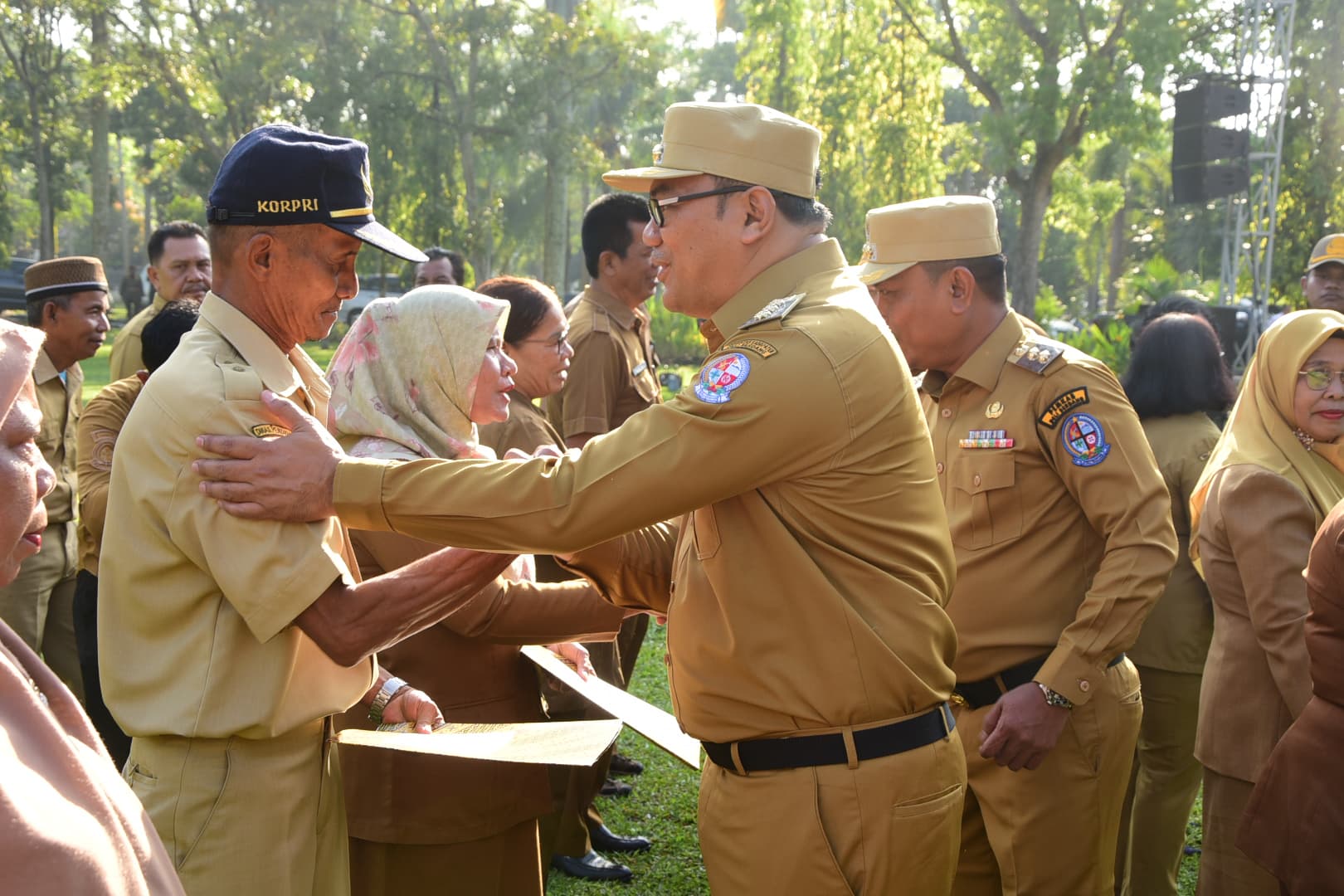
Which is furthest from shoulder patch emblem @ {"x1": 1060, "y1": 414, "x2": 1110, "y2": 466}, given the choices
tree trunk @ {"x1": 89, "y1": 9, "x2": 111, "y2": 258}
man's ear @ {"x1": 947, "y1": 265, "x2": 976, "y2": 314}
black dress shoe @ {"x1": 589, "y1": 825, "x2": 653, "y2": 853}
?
tree trunk @ {"x1": 89, "y1": 9, "x2": 111, "y2": 258}

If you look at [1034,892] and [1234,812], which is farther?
[1234,812]

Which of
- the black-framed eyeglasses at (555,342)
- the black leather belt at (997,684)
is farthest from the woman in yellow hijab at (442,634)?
the black-framed eyeglasses at (555,342)

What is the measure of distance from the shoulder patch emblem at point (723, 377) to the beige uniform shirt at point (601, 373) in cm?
326

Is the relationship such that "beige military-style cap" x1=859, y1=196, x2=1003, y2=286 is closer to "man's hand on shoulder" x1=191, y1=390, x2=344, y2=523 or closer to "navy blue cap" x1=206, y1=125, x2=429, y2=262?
"navy blue cap" x1=206, y1=125, x2=429, y2=262

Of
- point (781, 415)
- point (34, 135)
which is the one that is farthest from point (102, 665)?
point (34, 135)

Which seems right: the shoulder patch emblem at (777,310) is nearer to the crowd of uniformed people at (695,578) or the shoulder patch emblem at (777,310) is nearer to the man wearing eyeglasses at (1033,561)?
the crowd of uniformed people at (695,578)

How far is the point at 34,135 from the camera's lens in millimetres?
26297

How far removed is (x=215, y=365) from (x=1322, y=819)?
2760 mm

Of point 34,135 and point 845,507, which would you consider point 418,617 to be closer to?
point 845,507

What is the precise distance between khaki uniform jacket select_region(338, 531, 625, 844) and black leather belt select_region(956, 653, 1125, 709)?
3.58 ft

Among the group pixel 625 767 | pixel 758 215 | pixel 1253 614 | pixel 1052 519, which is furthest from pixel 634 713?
pixel 625 767

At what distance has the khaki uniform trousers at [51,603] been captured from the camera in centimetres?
556

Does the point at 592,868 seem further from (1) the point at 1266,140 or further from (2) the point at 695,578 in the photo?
(1) the point at 1266,140

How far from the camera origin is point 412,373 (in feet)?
9.78
